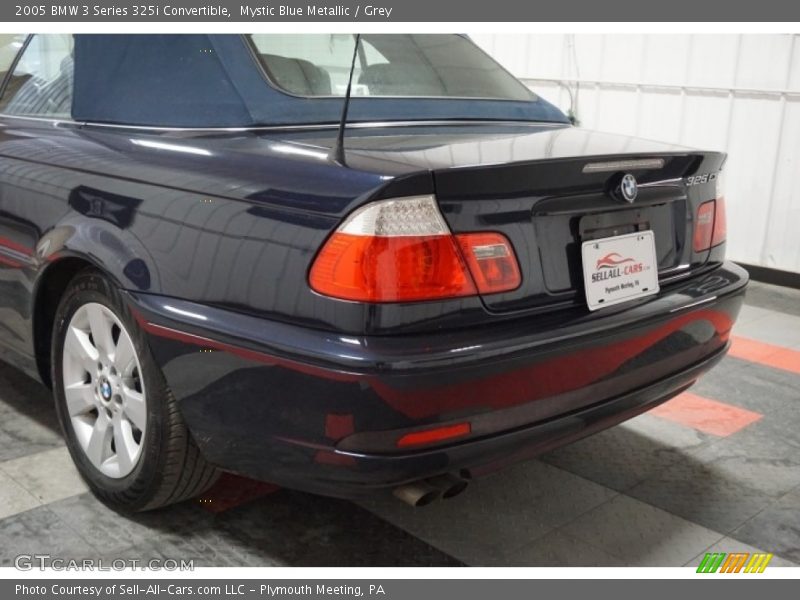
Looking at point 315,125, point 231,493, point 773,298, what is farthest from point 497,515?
point 773,298

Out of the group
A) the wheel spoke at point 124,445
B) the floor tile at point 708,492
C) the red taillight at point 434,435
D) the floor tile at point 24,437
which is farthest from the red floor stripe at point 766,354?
the floor tile at point 24,437

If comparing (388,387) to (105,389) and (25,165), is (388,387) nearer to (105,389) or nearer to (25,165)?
(105,389)

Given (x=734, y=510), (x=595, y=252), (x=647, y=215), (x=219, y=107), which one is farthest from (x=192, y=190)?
(x=734, y=510)

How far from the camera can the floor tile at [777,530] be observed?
7.82ft

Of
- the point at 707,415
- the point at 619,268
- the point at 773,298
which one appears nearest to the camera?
the point at 619,268

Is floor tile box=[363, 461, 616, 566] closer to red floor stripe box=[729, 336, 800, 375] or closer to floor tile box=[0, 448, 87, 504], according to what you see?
floor tile box=[0, 448, 87, 504]

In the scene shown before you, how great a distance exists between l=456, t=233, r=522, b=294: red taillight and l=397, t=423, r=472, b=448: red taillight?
299 mm

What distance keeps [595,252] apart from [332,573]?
104 cm

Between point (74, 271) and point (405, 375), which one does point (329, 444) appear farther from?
point (74, 271)

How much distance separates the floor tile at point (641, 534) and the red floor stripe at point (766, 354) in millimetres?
1747

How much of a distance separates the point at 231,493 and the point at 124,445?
386 mm

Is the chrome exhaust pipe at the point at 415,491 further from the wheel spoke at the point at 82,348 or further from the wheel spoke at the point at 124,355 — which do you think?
the wheel spoke at the point at 82,348

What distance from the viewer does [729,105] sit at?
18.5ft

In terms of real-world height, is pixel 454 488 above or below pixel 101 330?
below
